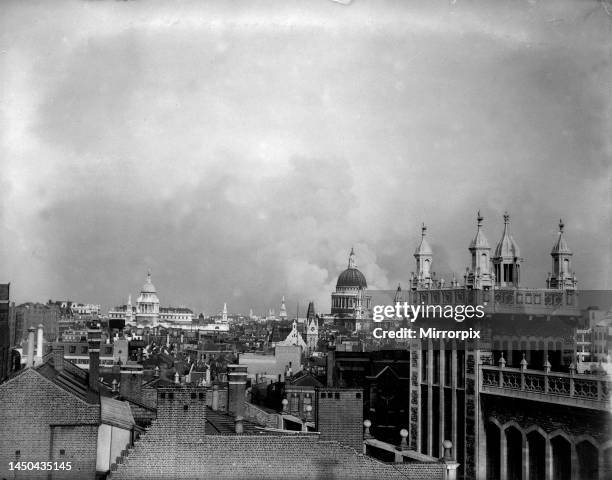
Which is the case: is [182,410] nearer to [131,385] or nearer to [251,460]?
[251,460]

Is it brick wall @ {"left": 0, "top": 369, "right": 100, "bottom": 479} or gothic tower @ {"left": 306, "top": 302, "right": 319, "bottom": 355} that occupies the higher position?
gothic tower @ {"left": 306, "top": 302, "right": 319, "bottom": 355}

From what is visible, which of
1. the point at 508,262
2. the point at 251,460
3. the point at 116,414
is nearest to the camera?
the point at 251,460

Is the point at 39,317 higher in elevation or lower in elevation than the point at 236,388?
higher

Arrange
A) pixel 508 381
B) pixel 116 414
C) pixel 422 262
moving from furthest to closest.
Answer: pixel 422 262, pixel 508 381, pixel 116 414

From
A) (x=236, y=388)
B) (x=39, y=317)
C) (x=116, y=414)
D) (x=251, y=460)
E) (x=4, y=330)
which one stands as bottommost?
(x=251, y=460)

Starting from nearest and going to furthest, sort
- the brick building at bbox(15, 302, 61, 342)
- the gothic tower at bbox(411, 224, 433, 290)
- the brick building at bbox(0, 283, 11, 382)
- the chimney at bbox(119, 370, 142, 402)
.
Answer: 1. the brick building at bbox(0, 283, 11, 382)
2. the chimney at bbox(119, 370, 142, 402)
3. the gothic tower at bbox(411, 224, 433, 290)
4. the brick building at bbox(15, 302, 61, 342)

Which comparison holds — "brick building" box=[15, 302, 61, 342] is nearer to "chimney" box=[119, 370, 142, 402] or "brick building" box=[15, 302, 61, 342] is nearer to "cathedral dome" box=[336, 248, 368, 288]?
"chimney" box=[119, 370, 142, 402]

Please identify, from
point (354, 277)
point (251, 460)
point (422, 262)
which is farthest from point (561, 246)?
point (251, 460)

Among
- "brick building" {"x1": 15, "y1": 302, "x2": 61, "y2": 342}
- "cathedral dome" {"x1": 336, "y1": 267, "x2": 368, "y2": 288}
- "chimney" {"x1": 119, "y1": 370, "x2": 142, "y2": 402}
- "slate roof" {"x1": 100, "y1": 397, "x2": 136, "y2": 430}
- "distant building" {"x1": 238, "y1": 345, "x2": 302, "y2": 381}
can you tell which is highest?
"cathedral dome" {"x1": 336, "y1": 267, "x2": 368, "y2": 288}

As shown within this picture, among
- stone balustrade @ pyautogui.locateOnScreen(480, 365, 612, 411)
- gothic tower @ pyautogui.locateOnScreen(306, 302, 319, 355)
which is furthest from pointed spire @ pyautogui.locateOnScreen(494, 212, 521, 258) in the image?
gothic tower @ pyautogui.locateOnScreen(306, 302, 319, 355)
